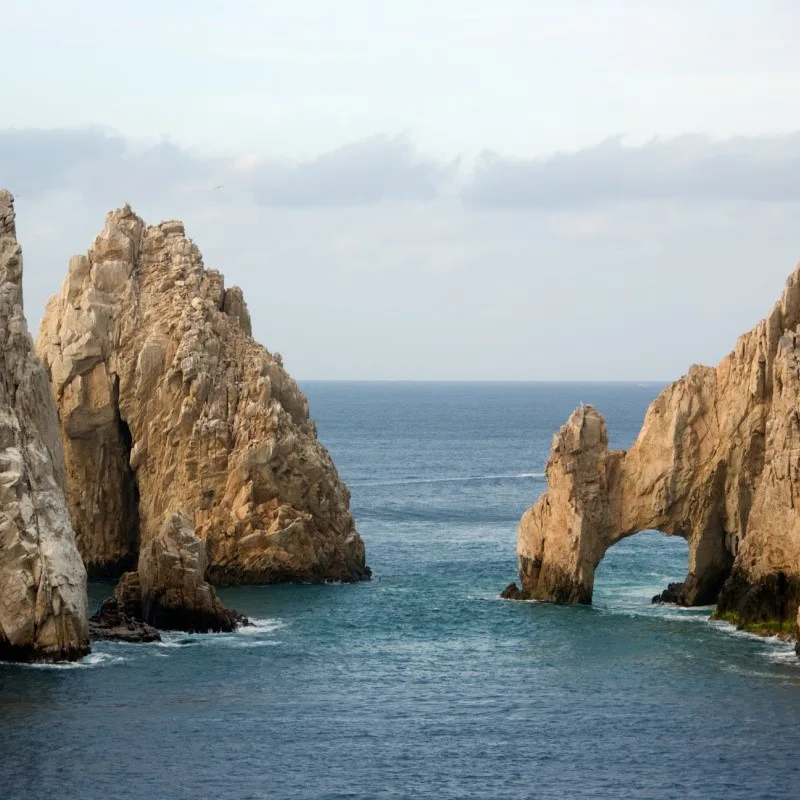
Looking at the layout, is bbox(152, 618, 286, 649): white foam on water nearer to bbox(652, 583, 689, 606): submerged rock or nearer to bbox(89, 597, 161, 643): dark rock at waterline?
bbox(89, 597, 161, 643): dark rock at waterline

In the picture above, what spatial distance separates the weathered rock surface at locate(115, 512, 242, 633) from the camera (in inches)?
2940

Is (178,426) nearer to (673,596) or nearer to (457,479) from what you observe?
(673,596)

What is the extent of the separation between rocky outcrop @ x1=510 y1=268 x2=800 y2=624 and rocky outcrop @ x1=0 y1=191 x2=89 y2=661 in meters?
24.1

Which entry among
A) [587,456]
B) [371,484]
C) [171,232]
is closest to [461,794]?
[587,456]

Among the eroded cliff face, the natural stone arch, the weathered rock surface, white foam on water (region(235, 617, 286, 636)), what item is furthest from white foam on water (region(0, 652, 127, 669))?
the natural stone arch

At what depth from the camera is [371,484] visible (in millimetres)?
143000

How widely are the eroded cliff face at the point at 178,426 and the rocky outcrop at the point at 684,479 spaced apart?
47.0 feet

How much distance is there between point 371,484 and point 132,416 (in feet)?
172

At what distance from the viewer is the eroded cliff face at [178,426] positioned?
9025 cm

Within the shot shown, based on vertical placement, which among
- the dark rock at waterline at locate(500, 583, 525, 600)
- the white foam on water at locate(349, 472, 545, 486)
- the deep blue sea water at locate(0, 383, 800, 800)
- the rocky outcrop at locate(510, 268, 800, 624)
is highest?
the rocky outcrop at locate(510, 268, 800, 624)

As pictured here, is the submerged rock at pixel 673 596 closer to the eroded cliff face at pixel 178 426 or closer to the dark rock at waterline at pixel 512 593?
the dark rock at waterline at pixel 512 593

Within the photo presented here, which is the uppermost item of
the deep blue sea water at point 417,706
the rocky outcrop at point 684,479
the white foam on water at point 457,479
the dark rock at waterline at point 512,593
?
the rocky outcrop at point 684,479

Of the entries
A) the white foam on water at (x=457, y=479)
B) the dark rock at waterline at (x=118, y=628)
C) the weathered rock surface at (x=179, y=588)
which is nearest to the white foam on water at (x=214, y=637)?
the weathered rock surface at (x=179, y=588)

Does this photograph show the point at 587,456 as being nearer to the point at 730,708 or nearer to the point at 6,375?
the point at 730,708
